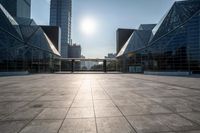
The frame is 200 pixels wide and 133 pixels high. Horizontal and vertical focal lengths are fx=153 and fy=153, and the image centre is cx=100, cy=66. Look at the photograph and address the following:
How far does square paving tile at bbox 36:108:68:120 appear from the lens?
17.0 ft

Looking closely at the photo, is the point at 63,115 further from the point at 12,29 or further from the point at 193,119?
the point at 12,29

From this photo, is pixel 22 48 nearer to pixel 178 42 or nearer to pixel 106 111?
pixel 178 42

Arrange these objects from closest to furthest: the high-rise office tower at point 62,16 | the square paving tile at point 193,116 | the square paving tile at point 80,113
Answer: the square paving tile at point 193,116, the square paving tile at point 80,113, the high-rise office tower at point 62,16

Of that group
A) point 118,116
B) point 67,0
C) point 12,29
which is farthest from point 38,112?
point 67,0

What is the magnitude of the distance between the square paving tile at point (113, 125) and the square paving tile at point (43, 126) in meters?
1.23

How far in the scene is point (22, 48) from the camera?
40.6 metres

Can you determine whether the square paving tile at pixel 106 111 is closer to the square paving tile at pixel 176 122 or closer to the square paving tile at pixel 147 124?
the square paving tile at pixel 147 124

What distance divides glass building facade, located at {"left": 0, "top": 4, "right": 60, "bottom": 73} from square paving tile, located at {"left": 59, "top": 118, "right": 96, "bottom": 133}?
34.8 metres

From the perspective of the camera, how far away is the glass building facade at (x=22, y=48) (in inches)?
1358

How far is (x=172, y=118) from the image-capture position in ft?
16.7

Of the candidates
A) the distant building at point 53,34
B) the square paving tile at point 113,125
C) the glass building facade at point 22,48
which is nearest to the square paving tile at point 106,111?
the square paving tile at point 113,125

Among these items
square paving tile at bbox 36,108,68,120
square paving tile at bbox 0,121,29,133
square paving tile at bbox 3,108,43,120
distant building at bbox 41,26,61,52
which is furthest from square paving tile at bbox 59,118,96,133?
distant building at bbox 41,26,61,52

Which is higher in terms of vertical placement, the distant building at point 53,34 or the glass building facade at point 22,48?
the distant building at point 53,34

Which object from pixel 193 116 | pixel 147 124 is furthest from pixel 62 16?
pixel 147 124
